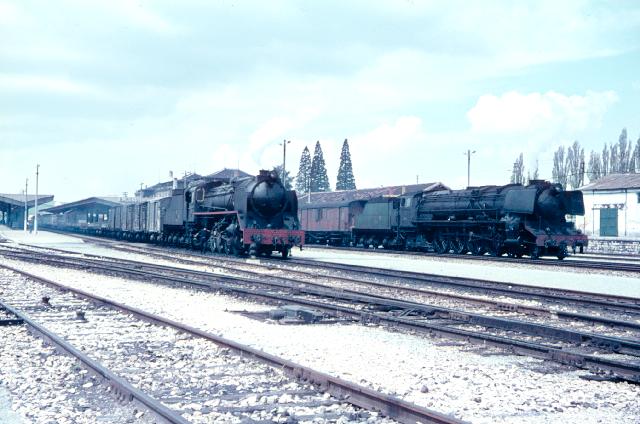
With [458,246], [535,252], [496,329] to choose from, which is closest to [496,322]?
[496,329]

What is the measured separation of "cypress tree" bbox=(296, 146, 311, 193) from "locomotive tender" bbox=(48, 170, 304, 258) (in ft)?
269

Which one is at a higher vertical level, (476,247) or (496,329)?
(476,247)

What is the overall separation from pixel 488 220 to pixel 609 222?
98.2 feet

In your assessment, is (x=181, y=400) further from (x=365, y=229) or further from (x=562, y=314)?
(x=365, y=229)

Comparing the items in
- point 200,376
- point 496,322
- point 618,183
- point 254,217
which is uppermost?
point 618,183

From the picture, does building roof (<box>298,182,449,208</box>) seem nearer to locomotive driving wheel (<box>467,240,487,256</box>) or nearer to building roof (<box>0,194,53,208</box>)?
locomotive driving wheel (<box>467,240,487,256</box>)

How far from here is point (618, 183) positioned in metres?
53.7

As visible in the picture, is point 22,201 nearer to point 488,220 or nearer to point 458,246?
point 458,246

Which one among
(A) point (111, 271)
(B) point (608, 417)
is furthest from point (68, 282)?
(B) point (608, 417)

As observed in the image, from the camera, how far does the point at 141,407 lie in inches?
207

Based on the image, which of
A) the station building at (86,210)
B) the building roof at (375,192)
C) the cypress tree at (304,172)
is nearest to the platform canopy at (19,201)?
the station building at (86,210)

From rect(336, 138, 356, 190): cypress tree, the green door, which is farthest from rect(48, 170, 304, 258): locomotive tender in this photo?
rect(336, 138, 356, 190): cypress tree

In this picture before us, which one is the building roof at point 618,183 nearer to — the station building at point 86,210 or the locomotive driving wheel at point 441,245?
the locomotive driving wheel at point 441,245

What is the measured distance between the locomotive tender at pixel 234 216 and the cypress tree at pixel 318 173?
261 feet
